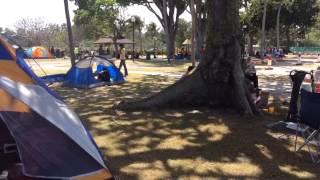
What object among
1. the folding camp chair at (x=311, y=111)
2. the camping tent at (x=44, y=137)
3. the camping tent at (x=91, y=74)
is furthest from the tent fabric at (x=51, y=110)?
the camping tent at (x=91, y=74)

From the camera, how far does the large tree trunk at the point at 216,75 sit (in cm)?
1057

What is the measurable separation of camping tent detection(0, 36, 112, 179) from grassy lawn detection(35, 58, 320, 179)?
0.98 meters

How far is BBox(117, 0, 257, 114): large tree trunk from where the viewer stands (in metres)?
10.6

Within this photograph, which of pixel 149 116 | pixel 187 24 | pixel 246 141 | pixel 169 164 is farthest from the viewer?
pixel 187 24

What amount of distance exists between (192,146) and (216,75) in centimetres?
326

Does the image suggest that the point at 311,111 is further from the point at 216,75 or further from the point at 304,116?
the point at 216,75

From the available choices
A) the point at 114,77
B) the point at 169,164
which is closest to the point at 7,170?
the point at 169,164

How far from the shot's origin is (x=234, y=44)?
34.9ft

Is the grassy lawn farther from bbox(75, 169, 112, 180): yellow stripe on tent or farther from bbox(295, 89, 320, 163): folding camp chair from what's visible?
bbox(75, 169, 112, 180): yellow stripe on tent

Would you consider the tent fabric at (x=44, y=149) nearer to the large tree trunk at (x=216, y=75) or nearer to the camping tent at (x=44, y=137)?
the camping tent at (x=44, y=137)

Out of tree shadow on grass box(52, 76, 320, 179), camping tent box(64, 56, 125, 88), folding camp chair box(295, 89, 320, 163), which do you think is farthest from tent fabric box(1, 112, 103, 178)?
camping tent box(64, 56, 125, 88)

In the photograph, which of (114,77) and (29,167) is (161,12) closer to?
(114,77)

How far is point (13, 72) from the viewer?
18.8 ft

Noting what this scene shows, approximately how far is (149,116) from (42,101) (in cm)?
486
